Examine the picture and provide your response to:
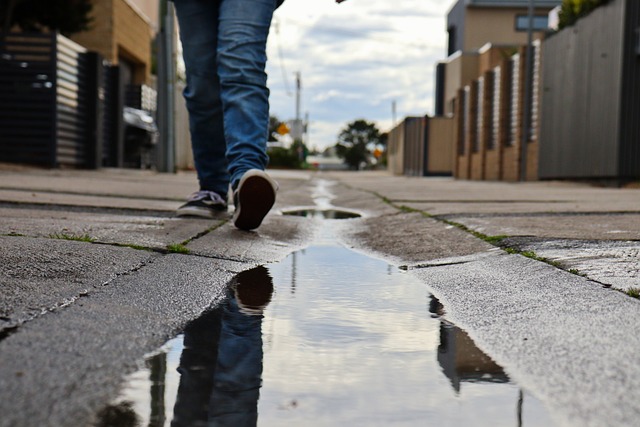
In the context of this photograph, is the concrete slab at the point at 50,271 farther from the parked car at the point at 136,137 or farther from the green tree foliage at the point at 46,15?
the parked car at the point at 136,137

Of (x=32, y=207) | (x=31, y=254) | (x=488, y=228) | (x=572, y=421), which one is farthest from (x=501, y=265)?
(x=32, y=207)

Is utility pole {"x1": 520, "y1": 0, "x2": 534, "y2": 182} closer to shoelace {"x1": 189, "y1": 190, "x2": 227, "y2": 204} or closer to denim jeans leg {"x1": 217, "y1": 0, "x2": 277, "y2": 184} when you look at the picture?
shoelace {"x1": 189, "y1": 190, "x2": 227, "y2": 204}

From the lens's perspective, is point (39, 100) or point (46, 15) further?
point (46, 15)

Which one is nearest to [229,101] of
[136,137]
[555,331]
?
[555,331]

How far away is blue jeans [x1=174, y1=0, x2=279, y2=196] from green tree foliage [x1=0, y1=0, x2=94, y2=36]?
1408 centimetres

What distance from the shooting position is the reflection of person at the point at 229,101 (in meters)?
3.41

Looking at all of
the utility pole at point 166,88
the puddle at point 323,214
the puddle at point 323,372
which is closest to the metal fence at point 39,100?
the utility pole at point 166,88

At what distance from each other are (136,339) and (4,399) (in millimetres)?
425

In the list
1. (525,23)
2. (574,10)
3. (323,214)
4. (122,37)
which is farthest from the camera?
(525,23)

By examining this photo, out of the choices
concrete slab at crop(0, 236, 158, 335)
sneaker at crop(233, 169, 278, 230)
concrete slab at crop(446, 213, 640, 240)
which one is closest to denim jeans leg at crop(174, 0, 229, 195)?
sneaker at crop(233, 169, 278, 230)

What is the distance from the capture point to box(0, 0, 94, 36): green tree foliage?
17.0 metres

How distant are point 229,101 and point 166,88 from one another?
12.0 meters

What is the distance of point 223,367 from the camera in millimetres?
1328

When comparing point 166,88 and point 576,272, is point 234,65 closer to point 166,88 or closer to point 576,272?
point 576,272
